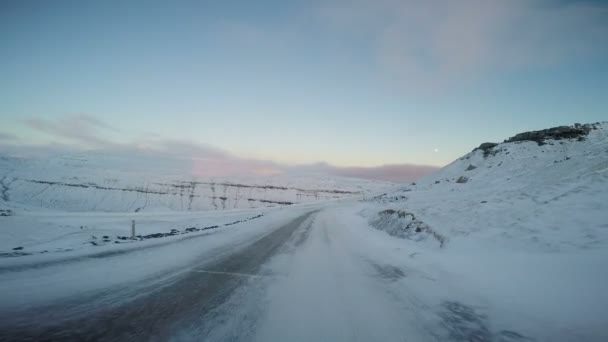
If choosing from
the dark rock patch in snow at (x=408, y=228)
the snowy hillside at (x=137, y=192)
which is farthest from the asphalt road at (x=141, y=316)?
the snowy hillside at (x=137, y=192)

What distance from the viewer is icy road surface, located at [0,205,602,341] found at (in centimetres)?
325

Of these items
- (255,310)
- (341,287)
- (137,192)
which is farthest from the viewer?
(137,192)

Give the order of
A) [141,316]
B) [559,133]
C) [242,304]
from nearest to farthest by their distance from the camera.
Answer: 1. [141,316]
2. [242,304]
3. [559,133]

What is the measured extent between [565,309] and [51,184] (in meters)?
179

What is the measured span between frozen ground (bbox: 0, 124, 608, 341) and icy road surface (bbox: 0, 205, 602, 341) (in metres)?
0.02

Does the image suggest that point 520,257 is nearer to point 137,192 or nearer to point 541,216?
point 541,216

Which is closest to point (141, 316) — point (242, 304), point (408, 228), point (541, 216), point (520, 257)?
point (242, 304)

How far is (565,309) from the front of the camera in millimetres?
4707

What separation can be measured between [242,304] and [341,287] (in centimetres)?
214

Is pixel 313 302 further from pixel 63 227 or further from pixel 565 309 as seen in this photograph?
pixel 63 227

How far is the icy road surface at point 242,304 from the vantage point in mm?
3254

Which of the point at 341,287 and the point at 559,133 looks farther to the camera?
the point at 559,133

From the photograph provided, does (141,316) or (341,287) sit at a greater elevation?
(141,316)

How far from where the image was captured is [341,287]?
5660 mm
